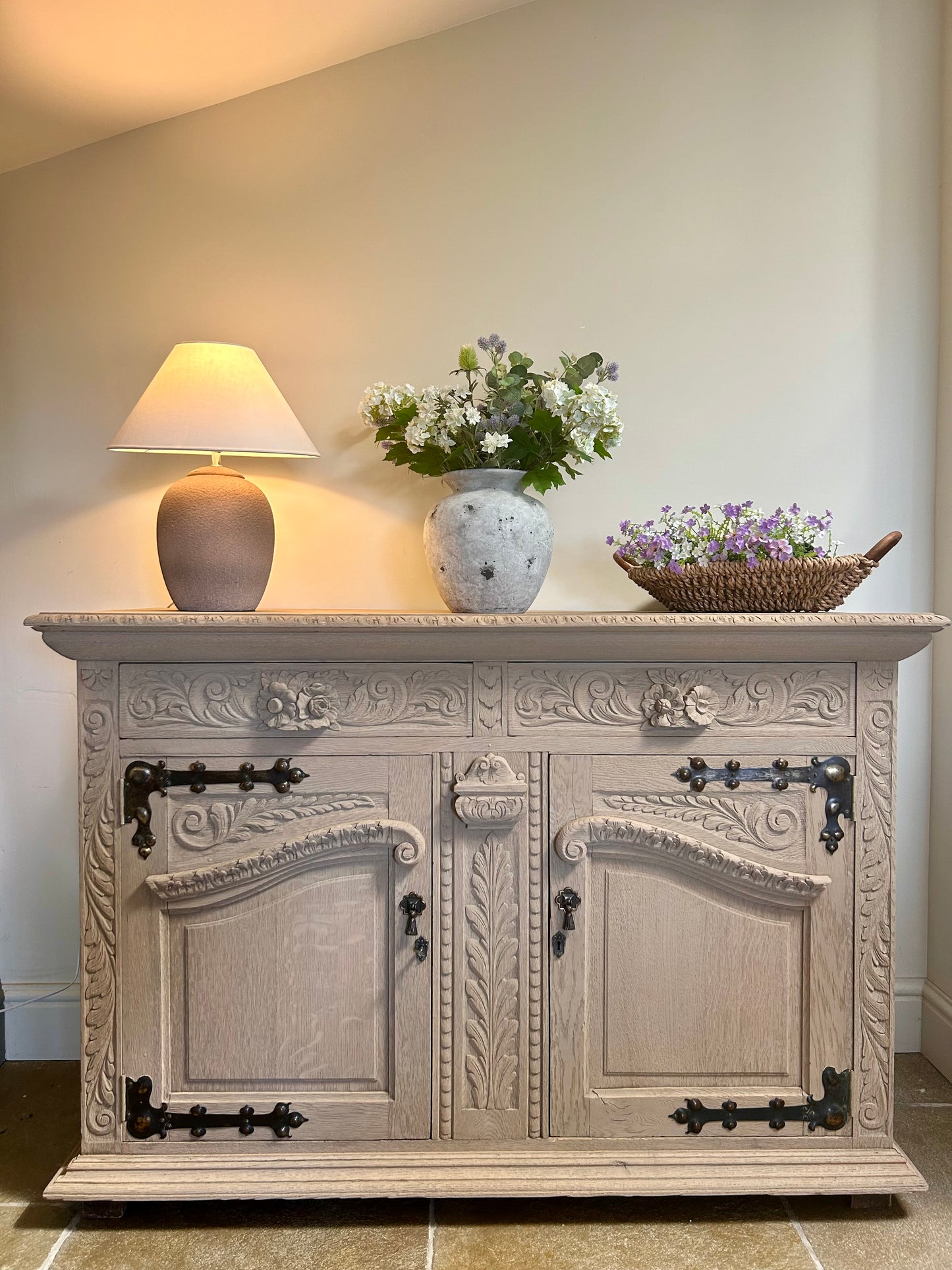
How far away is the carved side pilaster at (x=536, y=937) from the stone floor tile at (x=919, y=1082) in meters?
0.87

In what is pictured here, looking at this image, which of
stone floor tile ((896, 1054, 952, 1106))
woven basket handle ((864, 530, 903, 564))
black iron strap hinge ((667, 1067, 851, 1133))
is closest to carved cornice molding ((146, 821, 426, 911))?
black iron strap hinge ((667, 1067, 851, 1133))

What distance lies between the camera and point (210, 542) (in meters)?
1.61

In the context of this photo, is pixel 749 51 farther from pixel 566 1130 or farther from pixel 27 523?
pixel 566 1130

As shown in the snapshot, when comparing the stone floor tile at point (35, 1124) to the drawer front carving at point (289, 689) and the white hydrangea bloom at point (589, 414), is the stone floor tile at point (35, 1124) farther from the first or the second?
the white hydrangea bloom at point (589, 414)

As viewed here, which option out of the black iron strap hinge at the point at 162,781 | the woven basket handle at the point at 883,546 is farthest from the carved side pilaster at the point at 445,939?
the woven basket handle at the point at 883,546

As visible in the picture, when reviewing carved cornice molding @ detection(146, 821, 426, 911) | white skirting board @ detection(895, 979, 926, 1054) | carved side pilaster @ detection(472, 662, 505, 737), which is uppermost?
carved side pilaster @ detection(472, 662, 505, 737)

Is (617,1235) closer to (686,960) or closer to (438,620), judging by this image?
(686,960)

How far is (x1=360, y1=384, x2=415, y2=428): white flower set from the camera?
5.62 feet

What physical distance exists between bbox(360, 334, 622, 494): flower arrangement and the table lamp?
27 cm

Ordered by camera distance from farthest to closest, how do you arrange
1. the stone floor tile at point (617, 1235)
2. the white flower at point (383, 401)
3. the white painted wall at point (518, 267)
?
the white painted wall at point (518, 267) → the white flower at point (383, 401) → the stone floor tile at point (617, 1235)

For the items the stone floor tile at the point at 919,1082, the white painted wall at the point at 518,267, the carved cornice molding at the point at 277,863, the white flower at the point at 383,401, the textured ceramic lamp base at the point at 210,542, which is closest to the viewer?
the carved cornice molding at the point at 277,863

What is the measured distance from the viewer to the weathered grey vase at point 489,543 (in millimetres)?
1584

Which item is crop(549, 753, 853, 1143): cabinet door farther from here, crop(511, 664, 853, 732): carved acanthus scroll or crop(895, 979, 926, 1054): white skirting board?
crop(895, 979, 926, 1054): white skirting board

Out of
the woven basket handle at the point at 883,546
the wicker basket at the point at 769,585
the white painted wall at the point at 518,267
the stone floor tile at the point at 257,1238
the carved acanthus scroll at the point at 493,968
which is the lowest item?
the stone floor tile at the point at 257,1238
